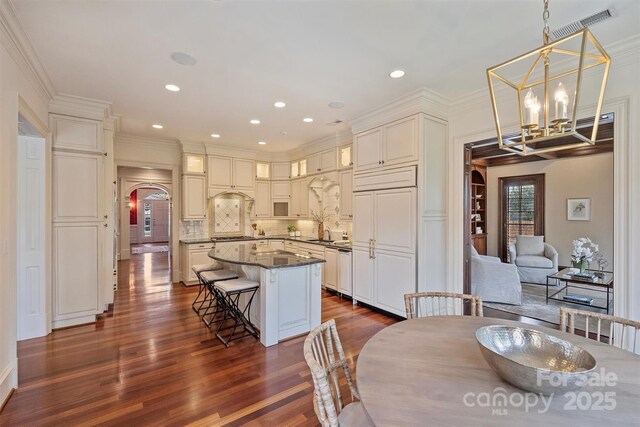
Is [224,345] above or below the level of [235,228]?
below

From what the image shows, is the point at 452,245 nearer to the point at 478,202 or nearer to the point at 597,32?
the point at 597,32

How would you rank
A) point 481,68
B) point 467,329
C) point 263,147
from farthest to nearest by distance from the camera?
point 263,147
point 481,68
point 467,329

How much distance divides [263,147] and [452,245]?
434 centimetres

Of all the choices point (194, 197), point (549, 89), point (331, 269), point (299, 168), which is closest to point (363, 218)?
point (331, 269)

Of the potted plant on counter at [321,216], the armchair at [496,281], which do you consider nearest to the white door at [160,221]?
the potted plant on counter at [321,216]

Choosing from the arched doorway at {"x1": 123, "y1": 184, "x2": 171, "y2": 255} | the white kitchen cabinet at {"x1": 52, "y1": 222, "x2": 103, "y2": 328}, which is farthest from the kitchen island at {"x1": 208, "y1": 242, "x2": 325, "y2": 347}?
the arched doorway at {"x1": 123, "y1": 184, "x2": 171, "y2": 255}

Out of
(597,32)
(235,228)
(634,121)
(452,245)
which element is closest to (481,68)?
(597,32)

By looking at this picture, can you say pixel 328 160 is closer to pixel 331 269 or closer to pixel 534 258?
pixel 331 269

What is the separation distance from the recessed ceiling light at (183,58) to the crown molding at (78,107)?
1.72 metres

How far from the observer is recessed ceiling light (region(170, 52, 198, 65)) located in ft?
8.55

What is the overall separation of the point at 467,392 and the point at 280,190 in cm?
599

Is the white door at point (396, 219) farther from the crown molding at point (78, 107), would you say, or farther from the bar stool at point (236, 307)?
the crown molding at point (78, 107)

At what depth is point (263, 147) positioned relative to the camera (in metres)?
6.31

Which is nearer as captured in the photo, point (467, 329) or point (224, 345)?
point (467, 329)
